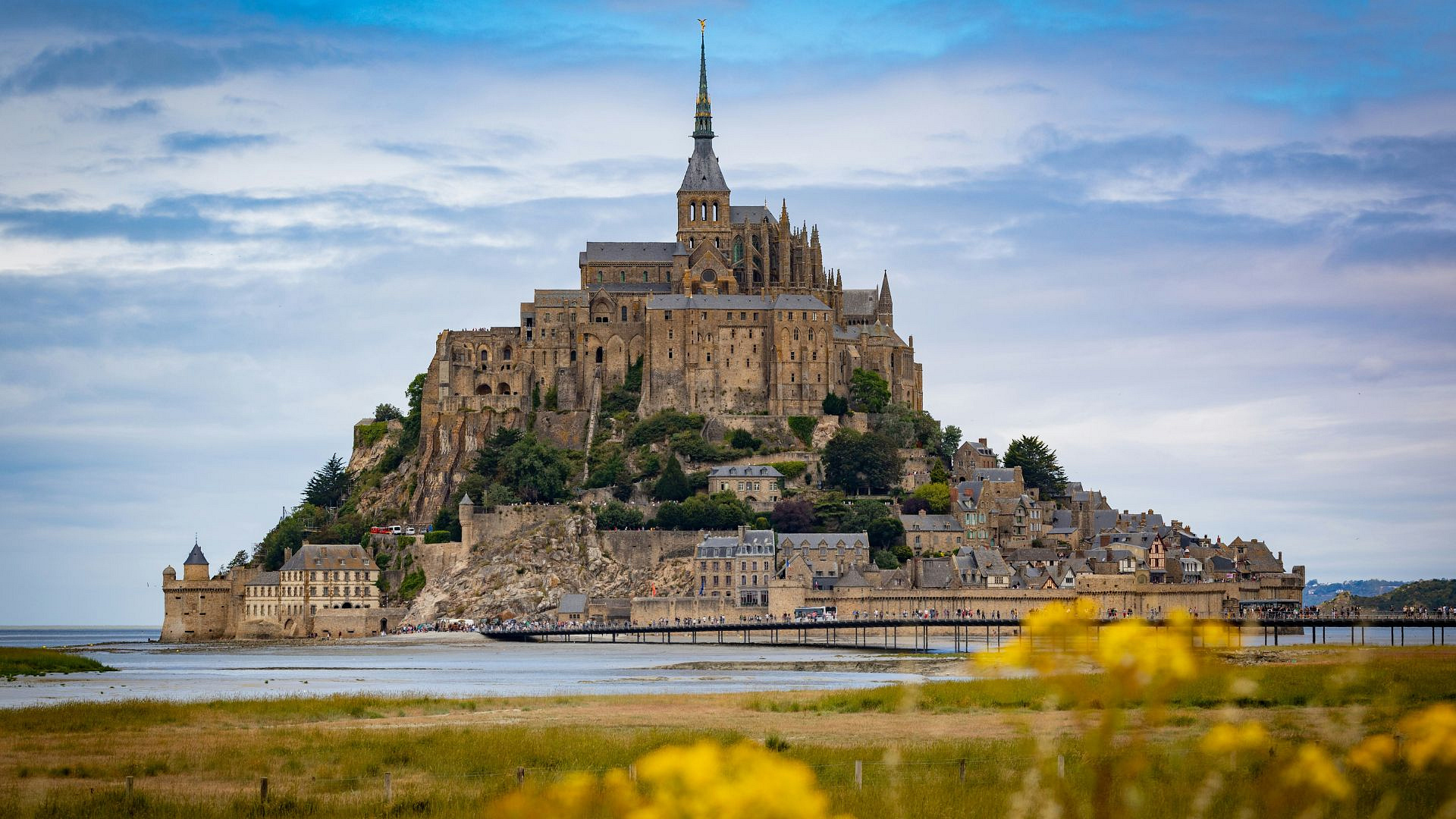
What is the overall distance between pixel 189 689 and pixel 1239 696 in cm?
3816

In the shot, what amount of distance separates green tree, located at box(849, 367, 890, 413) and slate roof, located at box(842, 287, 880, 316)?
8680 millimetres

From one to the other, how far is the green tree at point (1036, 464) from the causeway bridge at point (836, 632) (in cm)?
1912

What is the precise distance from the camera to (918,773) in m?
30.7

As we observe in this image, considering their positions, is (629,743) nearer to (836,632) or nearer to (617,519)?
(836,632)

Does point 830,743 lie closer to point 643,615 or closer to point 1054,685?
point 1054,685

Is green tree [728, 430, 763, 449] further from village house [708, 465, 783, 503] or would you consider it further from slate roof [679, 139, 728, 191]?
slate roof [679, 139, 728, 191]

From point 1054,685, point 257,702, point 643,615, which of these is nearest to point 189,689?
point 257,702

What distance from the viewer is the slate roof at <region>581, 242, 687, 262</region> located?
451 ft

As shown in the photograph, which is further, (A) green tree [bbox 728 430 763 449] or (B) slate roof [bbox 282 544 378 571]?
(A) green tree [bbox 728 430 763 449]

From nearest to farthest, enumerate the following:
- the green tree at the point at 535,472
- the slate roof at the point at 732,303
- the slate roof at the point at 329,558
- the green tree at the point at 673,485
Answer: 1. the green tree at the point at 673,485
2. the slate roof at the point at 329,558
3. the green tree at the point at 535,472
4. the slate roof at the point at 732,303

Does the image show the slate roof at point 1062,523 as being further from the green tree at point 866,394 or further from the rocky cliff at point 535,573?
the rocky cliff at point 535,573

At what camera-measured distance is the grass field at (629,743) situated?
1078 inches

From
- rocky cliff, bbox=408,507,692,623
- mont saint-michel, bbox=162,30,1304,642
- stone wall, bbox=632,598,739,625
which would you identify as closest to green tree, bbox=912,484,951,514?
mont saint-michel, bbox=162,30,1304,642

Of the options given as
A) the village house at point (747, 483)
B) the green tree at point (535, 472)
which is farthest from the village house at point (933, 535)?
the green tree at point (535, 472)
